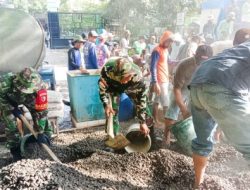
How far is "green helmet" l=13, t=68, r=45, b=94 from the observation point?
3.93 m

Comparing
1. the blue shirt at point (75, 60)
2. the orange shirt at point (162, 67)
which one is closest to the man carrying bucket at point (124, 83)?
the orange shirt at point (162, 67)

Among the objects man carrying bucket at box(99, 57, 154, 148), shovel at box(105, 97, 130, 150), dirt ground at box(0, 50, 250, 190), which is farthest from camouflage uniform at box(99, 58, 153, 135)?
dirt ground at box(0, 50, 250, 190)

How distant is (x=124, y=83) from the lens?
3.71 m

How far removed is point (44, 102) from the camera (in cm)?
427

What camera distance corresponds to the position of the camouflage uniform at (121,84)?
3445 millimetres

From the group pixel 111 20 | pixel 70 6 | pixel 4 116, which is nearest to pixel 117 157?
pixel 4 116

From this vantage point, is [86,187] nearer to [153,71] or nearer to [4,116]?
[4,116]

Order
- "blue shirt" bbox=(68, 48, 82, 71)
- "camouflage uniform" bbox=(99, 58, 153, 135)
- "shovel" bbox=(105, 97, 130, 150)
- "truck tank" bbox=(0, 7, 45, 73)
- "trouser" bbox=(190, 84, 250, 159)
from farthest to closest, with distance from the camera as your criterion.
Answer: "blue shirt" bbox=(68, 48, 82, 71) < "truck tank" bbox=(0, 7, 45, 73) < "shovel" bbox=(105, 97, 130, 150) < "camouflage uniform" bbox=(99, 58, 153, 135) < "trouser" bbox=(190, 84, 250, 159)

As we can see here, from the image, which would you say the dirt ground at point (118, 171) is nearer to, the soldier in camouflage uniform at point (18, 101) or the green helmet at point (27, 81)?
the soldier in camouflage uniform at point (18, 101)

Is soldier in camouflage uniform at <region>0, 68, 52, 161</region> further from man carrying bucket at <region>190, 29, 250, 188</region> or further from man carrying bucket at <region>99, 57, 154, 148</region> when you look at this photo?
man carrying bucket at <region>190, 29, 250, 188</region>

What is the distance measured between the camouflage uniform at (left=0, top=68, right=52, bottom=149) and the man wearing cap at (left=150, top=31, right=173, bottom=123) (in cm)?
195

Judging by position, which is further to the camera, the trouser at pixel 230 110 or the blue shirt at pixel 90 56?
the blue shirt at pixel 90 56

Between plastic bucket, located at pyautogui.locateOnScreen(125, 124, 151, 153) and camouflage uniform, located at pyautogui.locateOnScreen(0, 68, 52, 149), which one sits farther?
plastic bucket, located at pyautogui.locateOnScreen(125, 124, 151, 153)

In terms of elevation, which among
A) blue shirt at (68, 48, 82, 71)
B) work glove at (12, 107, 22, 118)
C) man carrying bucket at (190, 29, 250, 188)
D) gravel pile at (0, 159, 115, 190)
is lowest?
gravel pile at (0, 159, 115, 190)
